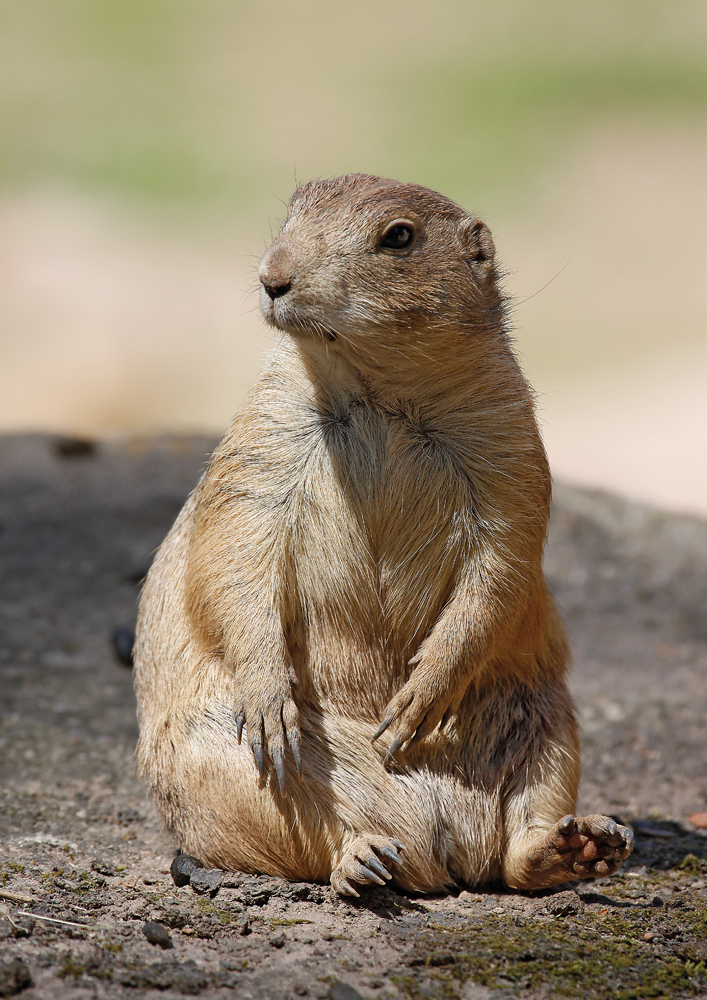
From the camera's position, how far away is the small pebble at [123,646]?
732 cm

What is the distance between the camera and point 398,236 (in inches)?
171

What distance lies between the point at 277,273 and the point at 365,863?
2427mm

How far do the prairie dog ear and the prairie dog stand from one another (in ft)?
0.04

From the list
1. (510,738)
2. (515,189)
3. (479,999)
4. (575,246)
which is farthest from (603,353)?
(479,999)

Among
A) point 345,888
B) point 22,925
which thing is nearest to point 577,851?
point 345,888

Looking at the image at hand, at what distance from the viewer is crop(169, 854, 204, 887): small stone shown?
4.50 metres

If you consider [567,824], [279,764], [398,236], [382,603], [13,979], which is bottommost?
[13,979]

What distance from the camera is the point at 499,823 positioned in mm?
4652

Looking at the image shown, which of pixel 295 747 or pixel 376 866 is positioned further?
pixel 295 747

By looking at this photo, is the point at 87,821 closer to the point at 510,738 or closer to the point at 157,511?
the point at 510,738

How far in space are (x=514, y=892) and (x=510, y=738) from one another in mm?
692

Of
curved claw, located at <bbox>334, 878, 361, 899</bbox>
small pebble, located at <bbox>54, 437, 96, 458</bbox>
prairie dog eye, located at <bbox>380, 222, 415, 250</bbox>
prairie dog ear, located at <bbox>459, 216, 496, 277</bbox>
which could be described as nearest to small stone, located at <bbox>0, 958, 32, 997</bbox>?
curved claw, located at <bbox>334, 878, 361, 899</bbox>

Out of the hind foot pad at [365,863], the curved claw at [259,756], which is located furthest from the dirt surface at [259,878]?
the curved claw at [259,756]

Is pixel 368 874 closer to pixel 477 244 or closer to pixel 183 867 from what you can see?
pixel 183 867
